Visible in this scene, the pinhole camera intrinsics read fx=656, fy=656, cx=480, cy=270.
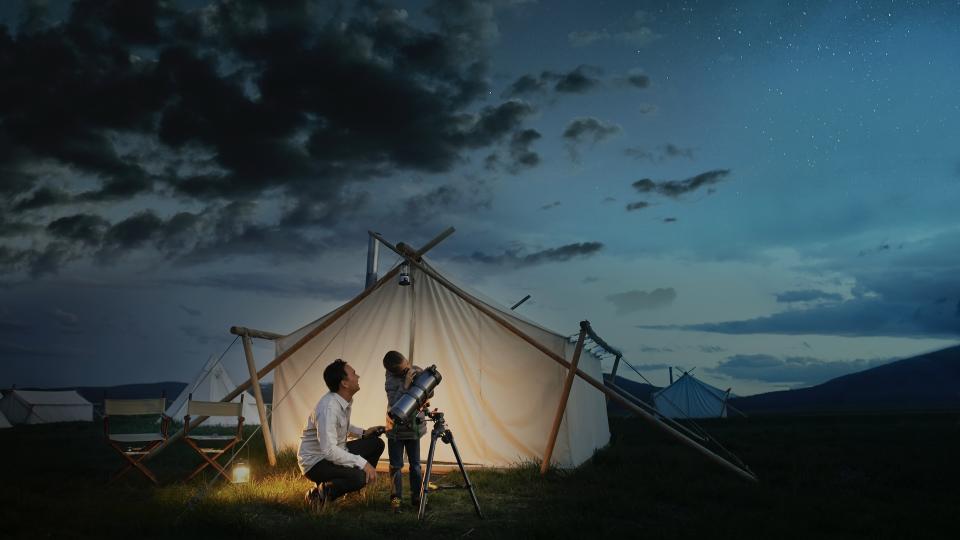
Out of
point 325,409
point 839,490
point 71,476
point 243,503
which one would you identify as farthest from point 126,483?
point 839,490

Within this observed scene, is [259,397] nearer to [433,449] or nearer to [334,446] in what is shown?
[334,446]

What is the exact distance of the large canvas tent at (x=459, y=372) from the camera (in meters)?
8.87

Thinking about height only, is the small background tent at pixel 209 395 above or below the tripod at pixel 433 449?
above

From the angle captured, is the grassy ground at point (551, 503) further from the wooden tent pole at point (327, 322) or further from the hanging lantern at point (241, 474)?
the wooden tent pole at point (327, 322)

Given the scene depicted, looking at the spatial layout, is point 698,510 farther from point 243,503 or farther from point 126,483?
point 126,483

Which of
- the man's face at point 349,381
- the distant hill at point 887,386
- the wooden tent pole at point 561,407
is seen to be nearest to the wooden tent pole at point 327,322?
the wooden tent pole at point 561,407

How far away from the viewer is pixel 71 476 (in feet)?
27.8

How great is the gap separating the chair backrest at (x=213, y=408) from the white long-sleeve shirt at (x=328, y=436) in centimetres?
193

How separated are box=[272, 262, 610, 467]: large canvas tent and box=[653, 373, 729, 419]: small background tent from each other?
19642 millimetres

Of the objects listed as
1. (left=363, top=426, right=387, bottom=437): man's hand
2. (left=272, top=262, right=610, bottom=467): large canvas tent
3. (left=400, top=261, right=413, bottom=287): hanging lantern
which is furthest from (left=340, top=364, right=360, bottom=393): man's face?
(left=272, top=262, right=610, bottom=467): large canvas tent

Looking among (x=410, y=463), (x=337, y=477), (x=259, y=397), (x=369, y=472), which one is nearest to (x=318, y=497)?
(x=337, y=477)

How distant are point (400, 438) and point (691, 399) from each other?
2577cm

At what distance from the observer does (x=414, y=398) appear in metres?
5.70

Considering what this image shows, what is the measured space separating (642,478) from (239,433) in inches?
190
